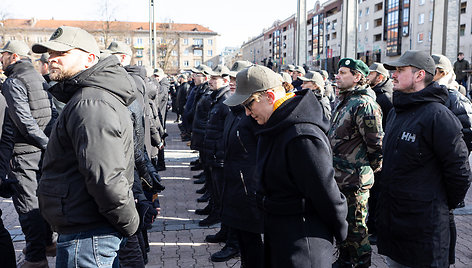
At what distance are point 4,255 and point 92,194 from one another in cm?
193

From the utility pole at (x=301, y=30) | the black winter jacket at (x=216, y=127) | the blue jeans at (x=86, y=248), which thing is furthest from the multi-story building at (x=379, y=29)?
the blue jeans at (x=86, y=248)

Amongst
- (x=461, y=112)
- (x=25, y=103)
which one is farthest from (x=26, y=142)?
(x=461, y=112)

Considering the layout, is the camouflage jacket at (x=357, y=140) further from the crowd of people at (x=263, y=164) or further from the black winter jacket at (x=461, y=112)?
the black winter jacket at (x=461, y=112)

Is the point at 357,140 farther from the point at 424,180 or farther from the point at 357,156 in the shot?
the point at 424,180

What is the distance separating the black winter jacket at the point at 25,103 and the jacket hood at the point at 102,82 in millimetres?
2174

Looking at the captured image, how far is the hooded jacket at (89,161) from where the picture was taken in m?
2.35

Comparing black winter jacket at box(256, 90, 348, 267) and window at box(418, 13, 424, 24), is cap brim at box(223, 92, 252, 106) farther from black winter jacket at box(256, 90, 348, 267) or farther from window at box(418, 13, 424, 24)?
window at box(418, 13, 424, 24)

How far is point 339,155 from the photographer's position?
411 centimetres

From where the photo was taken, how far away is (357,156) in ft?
13.3

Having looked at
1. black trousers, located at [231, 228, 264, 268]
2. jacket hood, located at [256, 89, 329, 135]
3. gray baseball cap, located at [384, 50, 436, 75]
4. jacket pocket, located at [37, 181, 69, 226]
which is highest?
gray baseball cap, located at [384, 50, 436, 75]

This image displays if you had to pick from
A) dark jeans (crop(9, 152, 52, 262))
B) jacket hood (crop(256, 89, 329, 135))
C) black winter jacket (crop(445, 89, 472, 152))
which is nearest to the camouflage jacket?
black winter jacket (crop(445, 89, 472, 152))

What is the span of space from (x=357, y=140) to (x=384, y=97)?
2.05 meters

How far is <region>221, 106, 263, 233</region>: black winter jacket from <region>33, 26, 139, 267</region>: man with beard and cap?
4.66ft

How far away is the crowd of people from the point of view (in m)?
2.41
